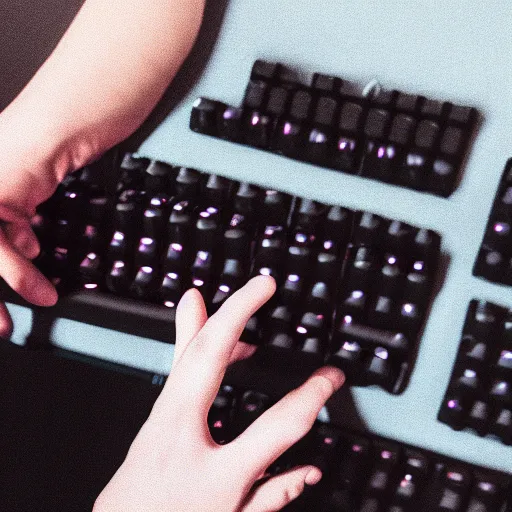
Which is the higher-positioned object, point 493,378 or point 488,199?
point 488,199

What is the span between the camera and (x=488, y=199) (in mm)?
667

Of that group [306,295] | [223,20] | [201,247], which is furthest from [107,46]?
[306,295]

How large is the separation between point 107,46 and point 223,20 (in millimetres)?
137

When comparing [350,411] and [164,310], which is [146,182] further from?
[350,411]

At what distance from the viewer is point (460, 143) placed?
0.65 m

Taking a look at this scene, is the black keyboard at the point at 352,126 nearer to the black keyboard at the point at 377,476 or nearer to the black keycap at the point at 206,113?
the black keycap at the point at 206,113

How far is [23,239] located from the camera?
0.68 m

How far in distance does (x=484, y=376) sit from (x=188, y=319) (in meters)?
0.32

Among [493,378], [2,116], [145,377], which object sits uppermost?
[2,116]

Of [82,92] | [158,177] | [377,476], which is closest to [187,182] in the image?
[158,177]

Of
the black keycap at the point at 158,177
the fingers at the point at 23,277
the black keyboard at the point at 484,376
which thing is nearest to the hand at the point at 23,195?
the fingers at the point at 23,277

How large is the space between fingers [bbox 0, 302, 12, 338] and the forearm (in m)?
0.18

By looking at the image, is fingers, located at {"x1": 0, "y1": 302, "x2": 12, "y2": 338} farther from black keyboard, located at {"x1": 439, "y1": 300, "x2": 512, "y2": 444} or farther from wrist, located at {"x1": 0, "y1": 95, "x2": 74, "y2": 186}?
black keyboard, located at {"x1": 439, "y1": 300, "x2": 512, "y2": 444}

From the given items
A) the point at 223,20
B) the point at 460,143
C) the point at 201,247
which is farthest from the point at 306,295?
the point at 223,20
